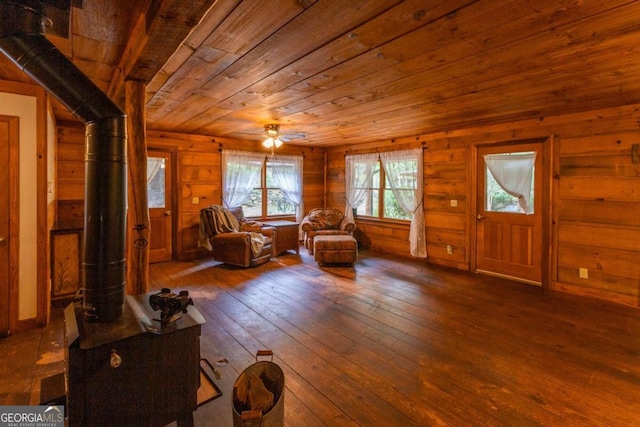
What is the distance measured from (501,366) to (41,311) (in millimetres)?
3931

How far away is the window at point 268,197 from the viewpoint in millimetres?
6516

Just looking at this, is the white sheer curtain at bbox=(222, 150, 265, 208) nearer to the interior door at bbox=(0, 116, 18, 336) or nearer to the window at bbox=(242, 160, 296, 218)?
the window at bbox=(242, 160, 296, 218)

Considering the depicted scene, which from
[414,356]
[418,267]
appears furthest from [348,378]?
[418,267]

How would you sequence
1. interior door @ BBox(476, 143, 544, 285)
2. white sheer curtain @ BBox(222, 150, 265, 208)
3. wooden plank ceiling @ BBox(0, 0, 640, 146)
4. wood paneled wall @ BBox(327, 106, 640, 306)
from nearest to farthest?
wooden plank ceiling @ BBox(0, 0, 640, 146), wood paneled wall @ BBox(327, 106, 640, 306), interior door @ BBox(476, 143, 544, 285), white sheer curtain @ BBox(222, 150, 265, 208)

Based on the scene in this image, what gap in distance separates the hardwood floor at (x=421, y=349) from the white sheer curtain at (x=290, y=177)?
2794mm

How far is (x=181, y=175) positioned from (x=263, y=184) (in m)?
1.64

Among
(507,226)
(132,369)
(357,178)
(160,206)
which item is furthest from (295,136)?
(132,369)

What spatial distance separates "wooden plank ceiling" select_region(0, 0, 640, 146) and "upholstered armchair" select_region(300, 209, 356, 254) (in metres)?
2.69

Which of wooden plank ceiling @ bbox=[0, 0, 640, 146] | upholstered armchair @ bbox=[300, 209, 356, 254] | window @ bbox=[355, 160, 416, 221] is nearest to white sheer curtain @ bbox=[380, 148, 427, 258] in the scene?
window @ bbox=[355, 160, 416, 221]

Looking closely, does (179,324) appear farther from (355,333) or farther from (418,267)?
(418,267)

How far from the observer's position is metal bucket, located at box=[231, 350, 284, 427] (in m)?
1.35

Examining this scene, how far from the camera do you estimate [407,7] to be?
1.61 metres

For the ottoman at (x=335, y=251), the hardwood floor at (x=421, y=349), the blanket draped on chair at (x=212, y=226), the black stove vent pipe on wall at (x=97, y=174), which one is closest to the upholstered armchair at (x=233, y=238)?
the blanket draped on chair at (x=212, y=226)

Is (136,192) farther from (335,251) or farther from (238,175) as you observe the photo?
(238,175)
